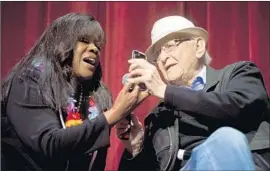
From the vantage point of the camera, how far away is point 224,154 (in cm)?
94

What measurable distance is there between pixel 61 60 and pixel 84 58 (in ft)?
0.21

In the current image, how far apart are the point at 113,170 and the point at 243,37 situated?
0.65m

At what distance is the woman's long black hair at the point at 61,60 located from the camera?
1.31m

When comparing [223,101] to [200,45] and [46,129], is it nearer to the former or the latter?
[200,45]

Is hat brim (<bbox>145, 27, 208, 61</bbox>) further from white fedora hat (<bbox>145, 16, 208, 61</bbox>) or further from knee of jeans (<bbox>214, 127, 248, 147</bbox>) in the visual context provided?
knee of jeans (<bbox>214, 127, 248, 147</bbox>)

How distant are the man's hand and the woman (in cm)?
3

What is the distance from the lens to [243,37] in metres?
1.79

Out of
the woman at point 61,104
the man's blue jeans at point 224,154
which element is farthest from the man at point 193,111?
the woman at point 61,104

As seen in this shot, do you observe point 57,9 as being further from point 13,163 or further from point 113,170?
point 13,163

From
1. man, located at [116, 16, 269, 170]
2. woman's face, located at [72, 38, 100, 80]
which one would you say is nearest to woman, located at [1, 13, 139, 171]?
woman's face, located at [72, 38, 100, 80]

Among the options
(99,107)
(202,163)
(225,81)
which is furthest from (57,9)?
(202,163)

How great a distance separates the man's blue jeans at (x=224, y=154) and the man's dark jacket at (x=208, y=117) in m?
0.20

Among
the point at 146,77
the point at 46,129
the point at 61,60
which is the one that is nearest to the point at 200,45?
the point at 146,77

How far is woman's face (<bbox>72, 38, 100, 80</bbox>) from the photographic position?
1.39 m
